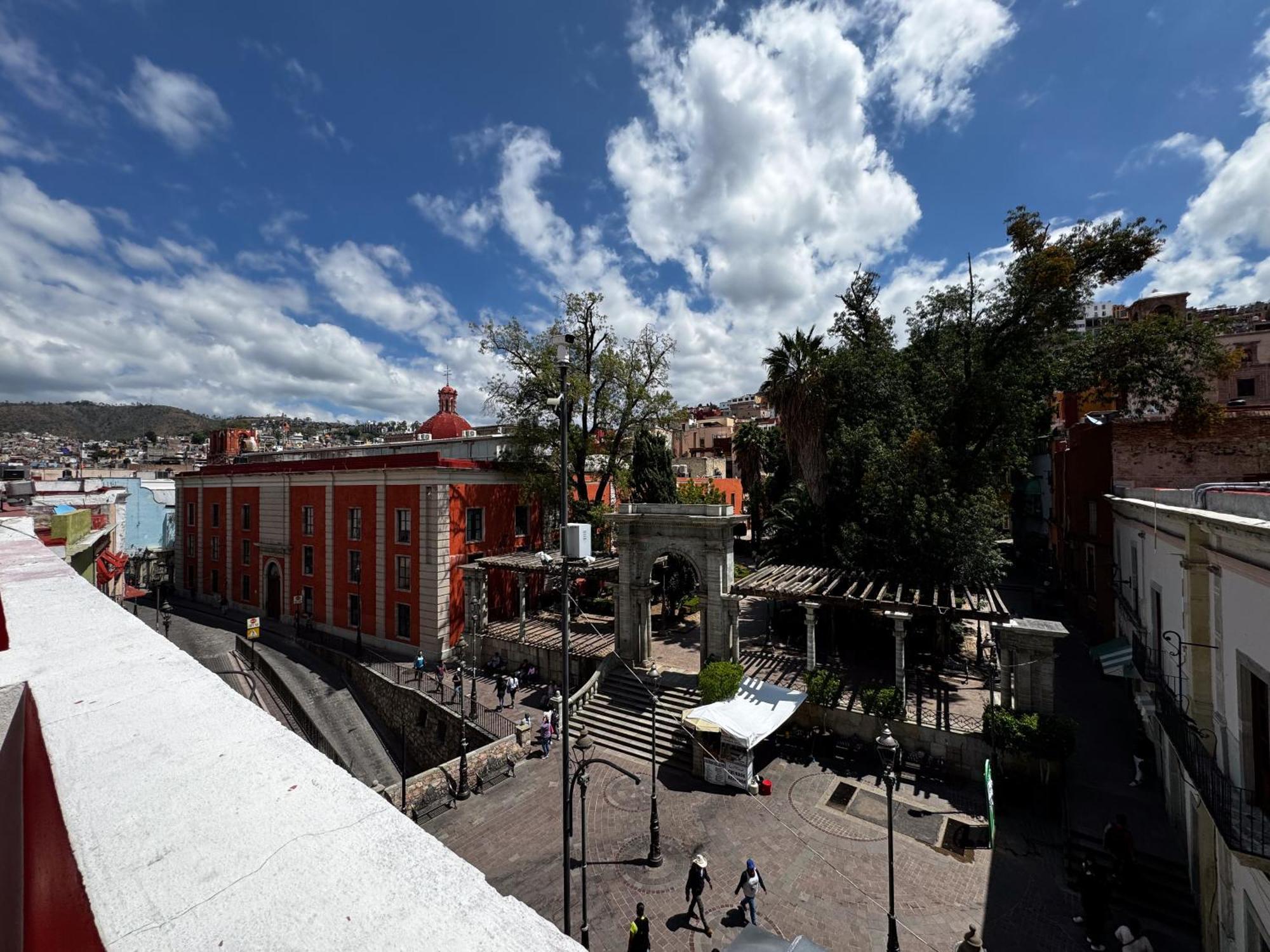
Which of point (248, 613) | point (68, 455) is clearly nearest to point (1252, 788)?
point (248, 613)

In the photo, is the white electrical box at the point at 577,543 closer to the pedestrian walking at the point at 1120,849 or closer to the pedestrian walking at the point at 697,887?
the pedestrian walking at the point at 697,887

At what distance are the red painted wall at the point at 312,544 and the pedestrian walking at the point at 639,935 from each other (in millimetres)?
24701

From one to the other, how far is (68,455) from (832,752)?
9642cm

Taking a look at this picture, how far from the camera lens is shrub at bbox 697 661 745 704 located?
15.4 m

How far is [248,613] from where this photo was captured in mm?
32312

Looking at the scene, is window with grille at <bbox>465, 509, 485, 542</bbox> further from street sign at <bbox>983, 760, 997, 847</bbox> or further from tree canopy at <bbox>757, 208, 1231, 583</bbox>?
street sign at <bbox>983, 760, 997, 847</bbox>

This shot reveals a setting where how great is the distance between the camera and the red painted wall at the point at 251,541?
105ft

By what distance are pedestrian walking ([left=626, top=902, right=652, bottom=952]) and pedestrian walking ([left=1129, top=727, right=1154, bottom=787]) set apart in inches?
491

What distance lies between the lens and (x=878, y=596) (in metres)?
16.2

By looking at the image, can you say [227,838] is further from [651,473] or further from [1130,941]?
[651,473]

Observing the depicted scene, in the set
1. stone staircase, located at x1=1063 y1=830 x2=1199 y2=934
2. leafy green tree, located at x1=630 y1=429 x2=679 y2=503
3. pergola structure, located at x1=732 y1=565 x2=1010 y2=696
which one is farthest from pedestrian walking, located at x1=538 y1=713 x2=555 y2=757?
stone staircase, located at x1=1063 y1=830 x2=1199 y2=934

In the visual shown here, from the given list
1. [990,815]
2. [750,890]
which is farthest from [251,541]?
[990,815]

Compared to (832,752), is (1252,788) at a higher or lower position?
higher

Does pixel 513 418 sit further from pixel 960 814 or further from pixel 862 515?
pixel 960 814
